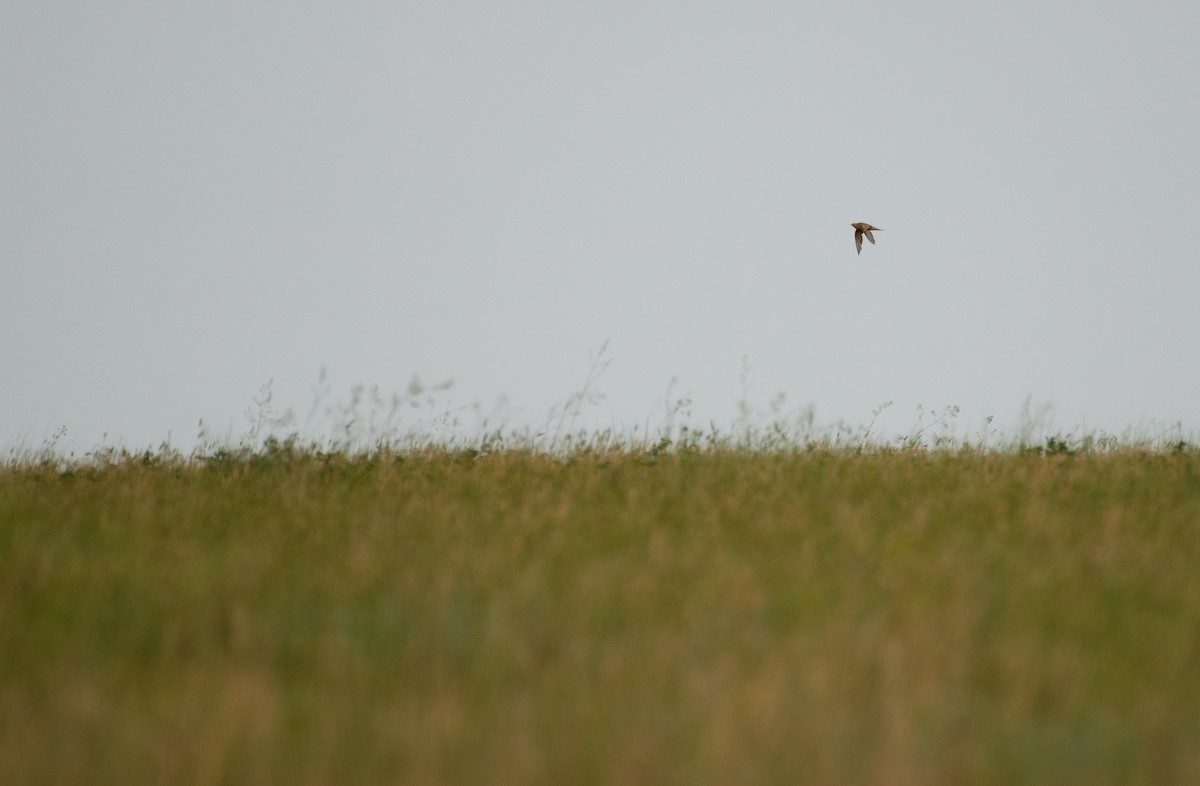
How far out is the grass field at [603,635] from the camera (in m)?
2.96

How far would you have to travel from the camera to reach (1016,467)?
7.37m

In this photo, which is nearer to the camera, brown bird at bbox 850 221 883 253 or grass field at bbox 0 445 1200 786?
grass field at bbox 0 445 1200 786

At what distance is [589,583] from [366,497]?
8.62 feet

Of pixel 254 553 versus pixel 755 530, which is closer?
pixel 254 553

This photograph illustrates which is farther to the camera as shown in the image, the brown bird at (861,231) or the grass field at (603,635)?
the brown bird at (861,231)

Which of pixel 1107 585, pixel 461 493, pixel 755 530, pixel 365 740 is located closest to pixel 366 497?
pixel 461 493

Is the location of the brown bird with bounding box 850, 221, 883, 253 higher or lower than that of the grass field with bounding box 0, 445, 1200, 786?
higher

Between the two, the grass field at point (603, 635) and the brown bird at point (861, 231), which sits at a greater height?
the brown bird at point (861, 231)

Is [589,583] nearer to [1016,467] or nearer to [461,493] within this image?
[461,493]

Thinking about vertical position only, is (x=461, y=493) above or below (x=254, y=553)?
above

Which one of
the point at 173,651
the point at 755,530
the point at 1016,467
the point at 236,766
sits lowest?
the point at 236,766

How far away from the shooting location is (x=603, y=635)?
3846 millimetres

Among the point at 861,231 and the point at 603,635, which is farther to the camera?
the point at 861,231

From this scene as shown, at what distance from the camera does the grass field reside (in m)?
2.96
